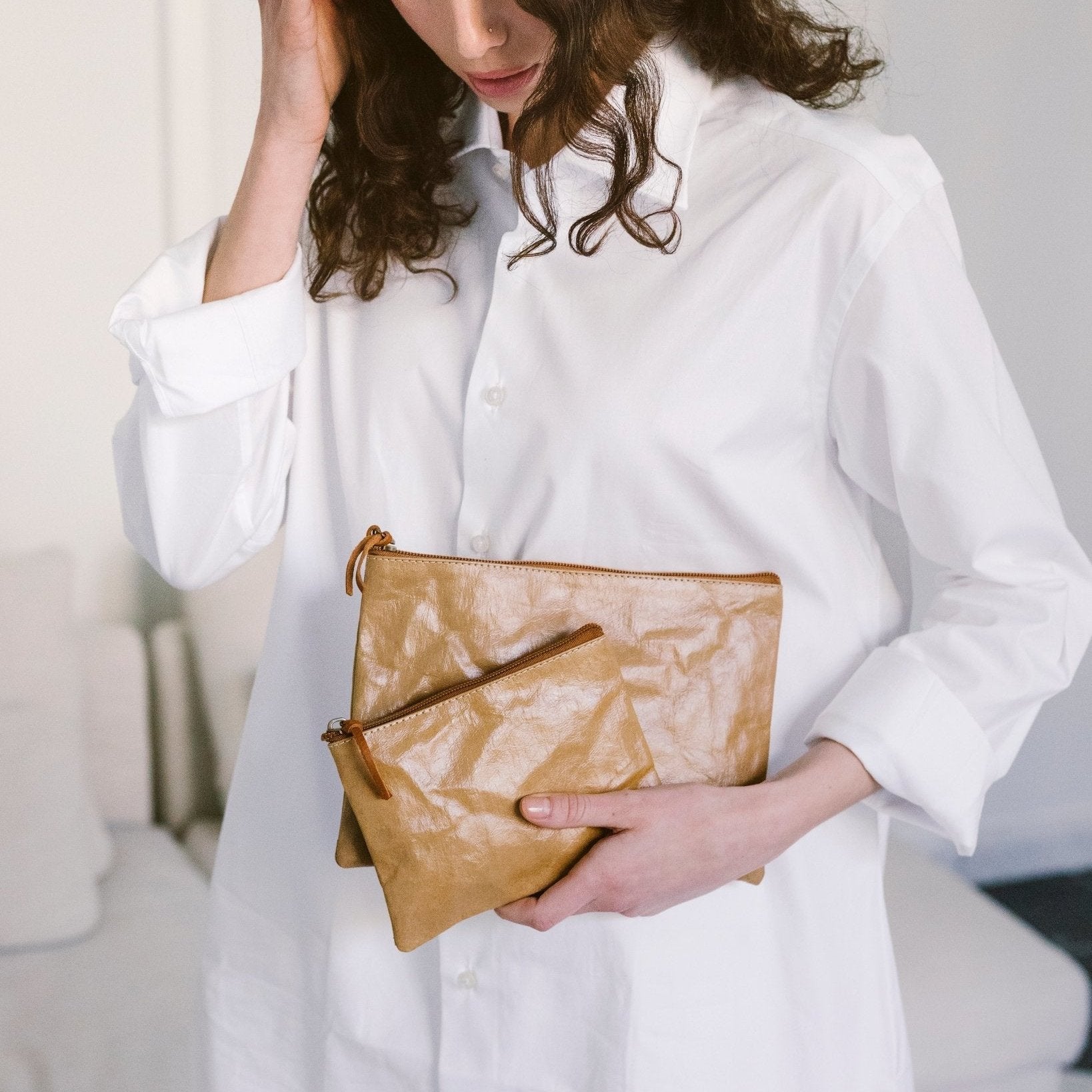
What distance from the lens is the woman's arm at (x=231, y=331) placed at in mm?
779

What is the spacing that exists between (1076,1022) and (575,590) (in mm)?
1383

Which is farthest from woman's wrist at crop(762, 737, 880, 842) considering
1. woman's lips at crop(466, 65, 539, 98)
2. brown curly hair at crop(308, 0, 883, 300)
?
woman's lips at crop(466, 65, 539, 98)

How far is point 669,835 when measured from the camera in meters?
0.70

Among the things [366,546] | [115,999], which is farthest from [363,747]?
[115,999]

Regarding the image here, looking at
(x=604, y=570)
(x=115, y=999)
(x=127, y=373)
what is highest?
(x=604, y=570)

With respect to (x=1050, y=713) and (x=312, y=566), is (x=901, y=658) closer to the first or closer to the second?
(x=312, y=566)

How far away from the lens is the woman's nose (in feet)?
2.38

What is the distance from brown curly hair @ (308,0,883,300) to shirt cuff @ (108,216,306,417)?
0.26 feet

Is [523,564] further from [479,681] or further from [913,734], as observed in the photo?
[913,734]

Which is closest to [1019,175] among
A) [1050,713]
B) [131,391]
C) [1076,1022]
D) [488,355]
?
[1050,713]

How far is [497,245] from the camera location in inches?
33.5

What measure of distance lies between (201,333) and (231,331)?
19 millimetres

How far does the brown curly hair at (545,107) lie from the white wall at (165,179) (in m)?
1.35

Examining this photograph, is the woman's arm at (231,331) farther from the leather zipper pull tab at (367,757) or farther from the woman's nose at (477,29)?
the leather zipper pull tab at (367,757)
